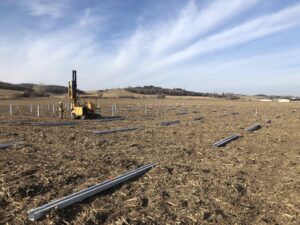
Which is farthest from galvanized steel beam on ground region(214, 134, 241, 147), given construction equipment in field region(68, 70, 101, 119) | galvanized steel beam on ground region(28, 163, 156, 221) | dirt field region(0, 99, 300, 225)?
construction equipment in field region(68, 70, 101, 119)

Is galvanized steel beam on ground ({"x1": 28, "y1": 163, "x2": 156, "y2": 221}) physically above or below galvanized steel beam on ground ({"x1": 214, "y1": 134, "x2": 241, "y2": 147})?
above

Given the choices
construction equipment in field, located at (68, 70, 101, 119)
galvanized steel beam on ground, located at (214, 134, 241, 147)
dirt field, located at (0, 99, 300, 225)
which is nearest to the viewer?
dirt field, located at (0, 99, 300, 225)

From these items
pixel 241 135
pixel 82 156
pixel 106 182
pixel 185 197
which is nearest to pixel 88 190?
pixel 106 182

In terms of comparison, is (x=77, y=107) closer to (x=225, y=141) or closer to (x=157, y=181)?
(x=225, y=141)

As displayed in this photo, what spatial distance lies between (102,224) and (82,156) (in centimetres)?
494

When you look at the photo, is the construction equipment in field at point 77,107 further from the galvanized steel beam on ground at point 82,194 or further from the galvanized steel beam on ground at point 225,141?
the galvanized steel beam on ground at point 82,194

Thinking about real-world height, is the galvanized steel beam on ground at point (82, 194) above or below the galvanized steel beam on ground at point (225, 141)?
above

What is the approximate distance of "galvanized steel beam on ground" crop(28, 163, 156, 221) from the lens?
17.9 feet

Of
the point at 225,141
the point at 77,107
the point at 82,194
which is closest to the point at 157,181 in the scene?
the point at 82,194

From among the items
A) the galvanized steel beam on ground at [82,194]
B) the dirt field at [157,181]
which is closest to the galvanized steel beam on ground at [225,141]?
the dirt field at [157,181]

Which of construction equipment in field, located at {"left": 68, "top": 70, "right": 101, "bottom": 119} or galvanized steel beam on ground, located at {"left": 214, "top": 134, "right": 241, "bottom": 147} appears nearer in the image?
galvanized steel beam on ground, located at {"left": 214, "top": 134, "right": 241, "bottom": 147}

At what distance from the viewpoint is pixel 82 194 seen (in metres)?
6.35

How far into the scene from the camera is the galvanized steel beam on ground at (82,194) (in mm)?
5442

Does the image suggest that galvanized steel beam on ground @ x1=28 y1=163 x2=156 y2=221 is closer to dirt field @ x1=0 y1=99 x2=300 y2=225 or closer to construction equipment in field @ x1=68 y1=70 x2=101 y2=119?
dirt field @ x1=0 y1=99 x2=300 y2=225
